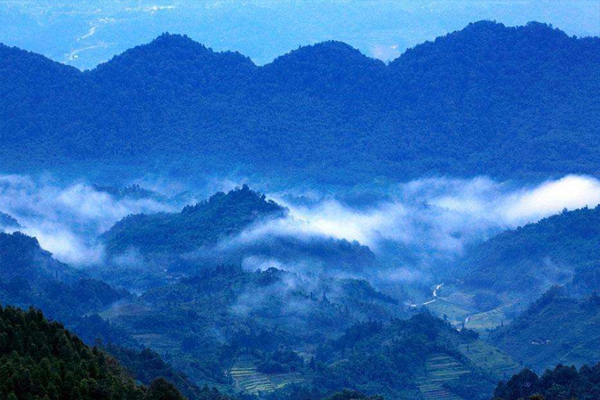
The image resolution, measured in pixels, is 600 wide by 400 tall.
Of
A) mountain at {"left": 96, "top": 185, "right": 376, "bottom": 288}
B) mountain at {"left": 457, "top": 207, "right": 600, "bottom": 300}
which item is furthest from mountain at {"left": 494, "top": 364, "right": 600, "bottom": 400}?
mountain at {"left": 96, "top": 185, "right": 376, "bottom": 288}

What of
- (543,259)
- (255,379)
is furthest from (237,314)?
(543,259)

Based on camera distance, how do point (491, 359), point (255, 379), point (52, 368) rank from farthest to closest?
point (491, 359) → point (255, 379) → point (52, 368)

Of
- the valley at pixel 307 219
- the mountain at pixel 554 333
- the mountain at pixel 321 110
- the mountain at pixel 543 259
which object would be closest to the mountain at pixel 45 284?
the valley at pixel 307 219

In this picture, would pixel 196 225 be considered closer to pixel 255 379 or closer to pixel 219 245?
pixel 219 245

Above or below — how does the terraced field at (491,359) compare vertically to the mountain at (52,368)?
above

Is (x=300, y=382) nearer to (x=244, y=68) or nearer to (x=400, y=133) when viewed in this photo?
(x=400, y=133)

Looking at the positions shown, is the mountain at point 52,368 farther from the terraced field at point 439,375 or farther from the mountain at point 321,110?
the mountain at point 321,110
